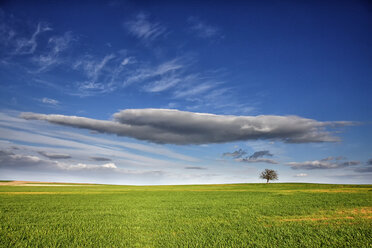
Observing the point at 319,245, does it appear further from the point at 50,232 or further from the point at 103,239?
the point at 50,232

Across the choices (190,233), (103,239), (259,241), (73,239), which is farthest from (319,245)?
(73,239)

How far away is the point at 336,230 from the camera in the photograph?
1488 centimetres

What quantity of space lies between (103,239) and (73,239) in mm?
1666

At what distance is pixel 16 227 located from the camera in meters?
15.9

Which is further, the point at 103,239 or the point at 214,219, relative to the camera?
the point at 214,219

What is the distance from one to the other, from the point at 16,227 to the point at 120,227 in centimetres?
708

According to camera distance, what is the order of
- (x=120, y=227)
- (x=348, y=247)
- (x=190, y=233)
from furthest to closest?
(x=120, y=227)
(x=190, y=233)
(x=348, y=247)

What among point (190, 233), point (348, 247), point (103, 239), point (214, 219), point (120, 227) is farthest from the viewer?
point (214, 219)

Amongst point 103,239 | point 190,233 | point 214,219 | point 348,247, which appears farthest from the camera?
point 214,219

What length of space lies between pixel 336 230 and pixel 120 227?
13937mm

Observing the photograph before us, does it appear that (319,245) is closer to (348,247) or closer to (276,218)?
(348,247)

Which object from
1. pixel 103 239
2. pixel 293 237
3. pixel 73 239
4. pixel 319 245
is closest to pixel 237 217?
pixel 293 237

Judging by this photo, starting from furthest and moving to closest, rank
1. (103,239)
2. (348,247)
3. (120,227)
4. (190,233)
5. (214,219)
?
(214,219) → (120,227) → (190,233) → (103,239) → (348,247)

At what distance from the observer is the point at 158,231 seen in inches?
582
